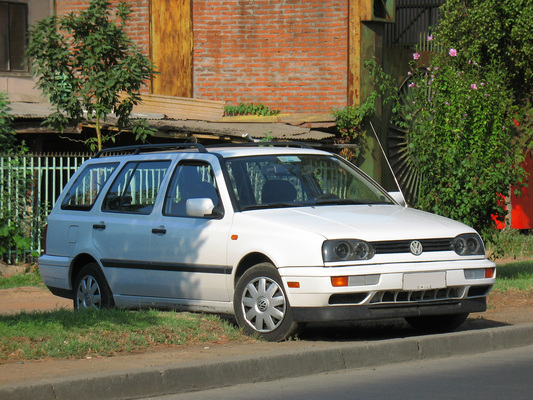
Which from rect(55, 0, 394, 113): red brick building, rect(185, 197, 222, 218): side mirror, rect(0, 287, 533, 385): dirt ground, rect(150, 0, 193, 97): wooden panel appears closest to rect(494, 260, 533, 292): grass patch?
rect(0, 287, 533, 385): dirt ground

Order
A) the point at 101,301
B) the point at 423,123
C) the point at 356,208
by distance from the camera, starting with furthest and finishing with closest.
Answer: the point at 423,123
the point at 101,301
the point at 356,208

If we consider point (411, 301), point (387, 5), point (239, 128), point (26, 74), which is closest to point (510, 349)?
point (411, 301)

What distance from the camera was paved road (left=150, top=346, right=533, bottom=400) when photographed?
21.8 ft

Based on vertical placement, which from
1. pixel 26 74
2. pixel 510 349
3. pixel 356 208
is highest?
pixel 26 74

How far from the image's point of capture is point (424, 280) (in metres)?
8.22

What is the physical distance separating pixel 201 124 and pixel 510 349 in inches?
435

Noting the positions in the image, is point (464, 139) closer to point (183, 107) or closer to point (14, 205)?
point (14, 205)

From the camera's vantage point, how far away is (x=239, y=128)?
18.9 metres

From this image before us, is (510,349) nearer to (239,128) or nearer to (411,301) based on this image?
(411,301)

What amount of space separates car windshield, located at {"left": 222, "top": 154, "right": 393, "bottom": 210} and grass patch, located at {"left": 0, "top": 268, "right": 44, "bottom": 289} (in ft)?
21.0

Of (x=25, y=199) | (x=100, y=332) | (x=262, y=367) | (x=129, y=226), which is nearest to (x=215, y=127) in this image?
(x=25, y=199)

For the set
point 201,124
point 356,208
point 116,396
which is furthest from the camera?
point 201,124

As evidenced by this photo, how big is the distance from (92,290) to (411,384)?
4.23m

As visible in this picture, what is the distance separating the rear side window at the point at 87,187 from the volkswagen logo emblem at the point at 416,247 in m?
3.70
